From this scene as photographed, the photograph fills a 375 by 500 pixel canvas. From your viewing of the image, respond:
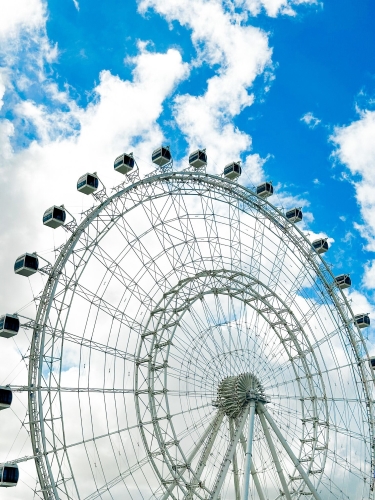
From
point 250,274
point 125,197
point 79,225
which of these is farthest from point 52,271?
point 250,274

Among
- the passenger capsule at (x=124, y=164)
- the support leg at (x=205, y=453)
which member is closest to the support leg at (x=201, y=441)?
the support leg at (x=205, y=453)

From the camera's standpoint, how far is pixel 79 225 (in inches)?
1320

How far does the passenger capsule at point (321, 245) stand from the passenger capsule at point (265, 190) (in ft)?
25.2

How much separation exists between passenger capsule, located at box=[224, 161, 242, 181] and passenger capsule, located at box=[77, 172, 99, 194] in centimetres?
1330

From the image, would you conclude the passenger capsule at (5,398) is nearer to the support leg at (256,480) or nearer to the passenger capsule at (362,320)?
the support leg at (256,480)

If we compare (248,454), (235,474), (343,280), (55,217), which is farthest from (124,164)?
(343,280)

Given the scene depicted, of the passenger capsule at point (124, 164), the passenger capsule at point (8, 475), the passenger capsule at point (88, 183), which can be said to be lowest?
the passenger capsule at point (8, 475)

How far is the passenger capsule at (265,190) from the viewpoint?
4838 centimetres

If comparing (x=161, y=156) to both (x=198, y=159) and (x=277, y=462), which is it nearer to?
(x=198, y=159)

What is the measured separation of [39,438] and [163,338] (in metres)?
11.3

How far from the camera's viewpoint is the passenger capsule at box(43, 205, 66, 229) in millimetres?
33375

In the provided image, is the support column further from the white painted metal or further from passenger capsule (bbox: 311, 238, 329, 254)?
passenger capsule (bbox: 311, 238, 329, 254)

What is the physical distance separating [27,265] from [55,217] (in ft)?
10.6

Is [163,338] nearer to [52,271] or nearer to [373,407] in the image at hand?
[52,271]
